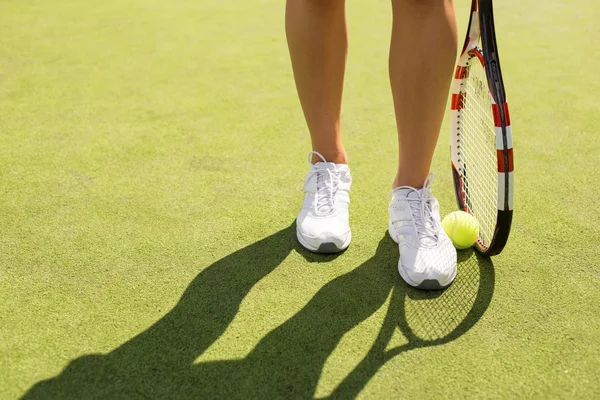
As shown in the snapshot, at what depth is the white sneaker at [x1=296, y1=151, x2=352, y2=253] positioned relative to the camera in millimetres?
1504

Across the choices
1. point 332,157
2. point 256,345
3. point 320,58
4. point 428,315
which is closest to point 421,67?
point 320,58

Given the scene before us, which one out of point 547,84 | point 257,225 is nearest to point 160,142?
point 257,225

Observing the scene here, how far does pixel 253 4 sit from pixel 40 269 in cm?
260

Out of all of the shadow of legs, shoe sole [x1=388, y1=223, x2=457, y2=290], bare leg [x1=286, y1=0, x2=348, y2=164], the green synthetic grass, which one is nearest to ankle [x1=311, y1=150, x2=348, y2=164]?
bare leg [x1=286, y1=0, x2=348, y2=164]

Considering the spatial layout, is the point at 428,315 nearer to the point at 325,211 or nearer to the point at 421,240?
the point at 421,240

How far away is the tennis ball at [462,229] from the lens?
1497 millimetres

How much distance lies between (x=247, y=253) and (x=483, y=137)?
2.17 feet

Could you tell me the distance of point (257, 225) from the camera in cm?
165

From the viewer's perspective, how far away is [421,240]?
1.44 metres

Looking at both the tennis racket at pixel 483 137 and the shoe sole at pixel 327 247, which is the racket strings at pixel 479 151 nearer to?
the tennis racket at pixel 483 137

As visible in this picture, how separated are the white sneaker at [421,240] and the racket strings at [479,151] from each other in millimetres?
124

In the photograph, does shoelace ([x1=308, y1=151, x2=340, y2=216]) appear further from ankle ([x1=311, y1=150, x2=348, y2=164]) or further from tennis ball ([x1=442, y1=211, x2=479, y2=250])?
tennis ball ([x1=442, y1=211, x2=479, y2=250])

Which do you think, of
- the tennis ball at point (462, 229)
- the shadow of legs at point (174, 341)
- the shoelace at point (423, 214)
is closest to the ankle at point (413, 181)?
the shoelace at point (423, 214)

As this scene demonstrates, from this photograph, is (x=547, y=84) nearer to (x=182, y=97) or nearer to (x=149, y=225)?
(x=182, y=97)
